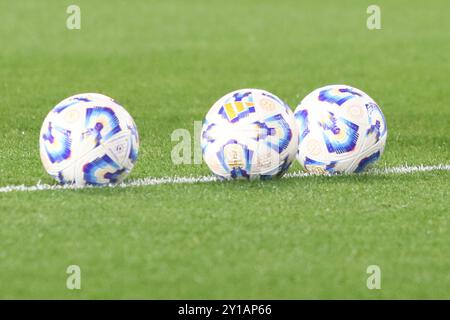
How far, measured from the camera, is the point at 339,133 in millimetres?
10320

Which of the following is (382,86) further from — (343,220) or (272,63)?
(343,220)

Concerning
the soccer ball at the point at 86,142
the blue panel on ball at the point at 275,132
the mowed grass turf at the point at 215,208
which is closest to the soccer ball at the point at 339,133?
the mowed grass turf at the point at 215,208

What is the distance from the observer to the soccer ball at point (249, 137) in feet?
32.1

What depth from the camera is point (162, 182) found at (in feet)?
32.8

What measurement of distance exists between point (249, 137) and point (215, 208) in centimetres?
103

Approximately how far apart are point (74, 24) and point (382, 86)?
1000 cm

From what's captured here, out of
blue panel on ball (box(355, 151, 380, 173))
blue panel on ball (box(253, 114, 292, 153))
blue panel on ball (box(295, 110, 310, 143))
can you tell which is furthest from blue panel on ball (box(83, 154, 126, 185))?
blue panel on ball (box(355, 151, 380, 173))

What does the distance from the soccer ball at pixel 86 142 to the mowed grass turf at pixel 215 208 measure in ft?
0.67

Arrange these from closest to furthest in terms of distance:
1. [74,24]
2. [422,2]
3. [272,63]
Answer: [272,63]
[74,24]
[422,2]

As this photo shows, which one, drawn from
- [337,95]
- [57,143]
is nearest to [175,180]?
[57,143]

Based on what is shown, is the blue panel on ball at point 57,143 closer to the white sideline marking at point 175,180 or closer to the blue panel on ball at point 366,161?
the white sideline marking at point 175,180

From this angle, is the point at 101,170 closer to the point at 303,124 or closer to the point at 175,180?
the point at 175,180
